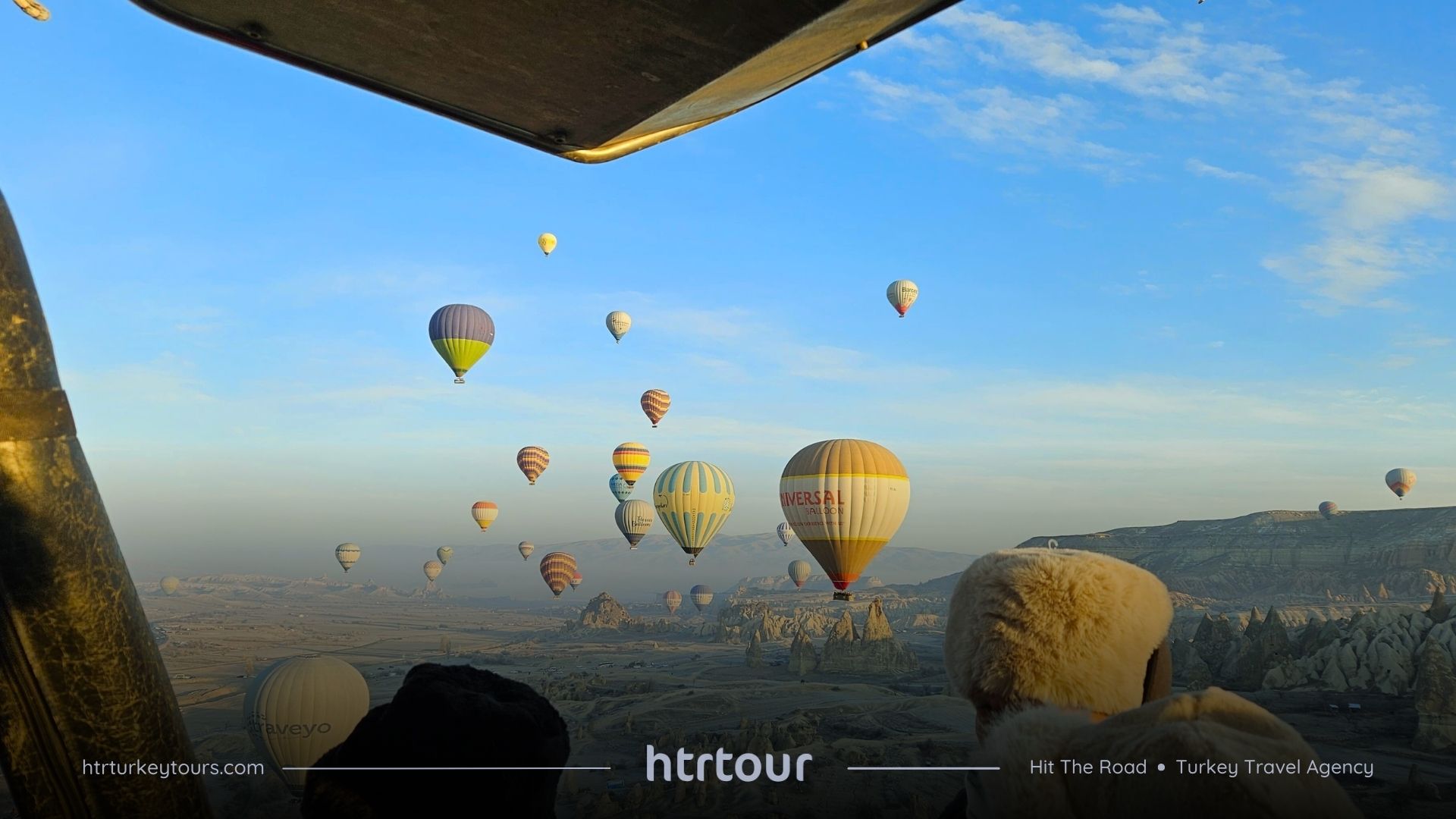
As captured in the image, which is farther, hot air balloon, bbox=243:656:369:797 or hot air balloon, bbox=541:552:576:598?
hot air balloon, bbox=541:552:576:598

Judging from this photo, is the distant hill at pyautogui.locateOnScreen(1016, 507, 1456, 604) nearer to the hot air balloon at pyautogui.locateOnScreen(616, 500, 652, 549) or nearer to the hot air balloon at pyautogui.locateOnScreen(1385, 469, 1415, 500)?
the hot air balloon at pyautogui.locateOnScreen(1385, 469, 1415, 500)

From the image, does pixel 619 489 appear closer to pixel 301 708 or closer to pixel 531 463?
pixel 531 463

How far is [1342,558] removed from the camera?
330ft

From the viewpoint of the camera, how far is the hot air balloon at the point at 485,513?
8125 centimetres

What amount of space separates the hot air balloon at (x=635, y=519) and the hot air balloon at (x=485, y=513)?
18.6m

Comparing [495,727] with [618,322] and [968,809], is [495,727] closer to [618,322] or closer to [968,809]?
[968,809]

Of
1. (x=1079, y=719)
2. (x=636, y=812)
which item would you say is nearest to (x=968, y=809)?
(x=1079, y=719)

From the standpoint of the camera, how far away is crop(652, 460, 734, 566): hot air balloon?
164 ft

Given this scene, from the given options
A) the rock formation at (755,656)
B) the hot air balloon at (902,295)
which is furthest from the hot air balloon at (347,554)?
the hot air balloon at (902,295)

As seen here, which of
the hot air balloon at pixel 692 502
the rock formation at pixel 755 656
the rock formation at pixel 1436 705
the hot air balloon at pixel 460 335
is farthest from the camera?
the rock formation at pixel 755 656

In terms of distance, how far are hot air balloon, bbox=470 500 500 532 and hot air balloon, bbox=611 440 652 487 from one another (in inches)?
891

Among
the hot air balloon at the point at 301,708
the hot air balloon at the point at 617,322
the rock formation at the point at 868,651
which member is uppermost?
the hot air balloon at the point at 617,322

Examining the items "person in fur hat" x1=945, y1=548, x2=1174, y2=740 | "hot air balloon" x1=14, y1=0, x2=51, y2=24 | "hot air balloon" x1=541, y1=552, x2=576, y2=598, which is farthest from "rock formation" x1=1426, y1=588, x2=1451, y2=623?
"hot air balloon" x1=541, y1=552, x2=576, y2=598

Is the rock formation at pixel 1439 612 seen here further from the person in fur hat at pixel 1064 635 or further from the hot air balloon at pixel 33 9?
the hot air balloon at pixel 33 9
